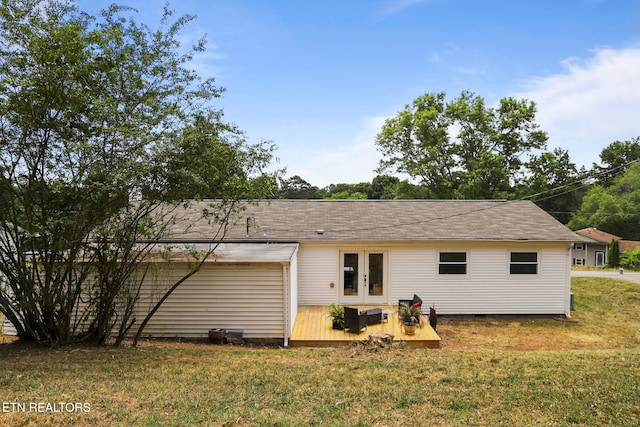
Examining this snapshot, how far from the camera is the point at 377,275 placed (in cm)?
1277

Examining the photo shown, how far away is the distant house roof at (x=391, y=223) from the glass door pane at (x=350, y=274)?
79 cm

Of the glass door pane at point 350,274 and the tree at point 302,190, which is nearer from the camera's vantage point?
the glass door pane at point 350,274

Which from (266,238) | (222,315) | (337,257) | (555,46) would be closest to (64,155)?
(222,315)

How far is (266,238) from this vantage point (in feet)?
41.4

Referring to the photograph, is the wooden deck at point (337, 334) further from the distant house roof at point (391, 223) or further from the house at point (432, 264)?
the distant house roof at point (391, 223)

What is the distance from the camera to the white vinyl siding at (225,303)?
9578 millimetres

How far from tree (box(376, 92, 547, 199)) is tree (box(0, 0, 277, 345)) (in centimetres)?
2792

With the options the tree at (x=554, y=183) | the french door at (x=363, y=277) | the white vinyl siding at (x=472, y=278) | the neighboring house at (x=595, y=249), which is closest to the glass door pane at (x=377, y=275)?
the french door at (x=363, y=277)

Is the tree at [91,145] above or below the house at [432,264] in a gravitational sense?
above

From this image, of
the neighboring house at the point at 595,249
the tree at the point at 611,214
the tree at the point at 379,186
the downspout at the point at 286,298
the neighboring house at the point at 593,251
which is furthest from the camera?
the tree at the point at 379,186

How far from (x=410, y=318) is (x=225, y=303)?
4.83m

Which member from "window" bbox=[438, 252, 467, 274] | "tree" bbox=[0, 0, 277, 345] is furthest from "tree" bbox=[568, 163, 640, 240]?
"tree" bbox=[0, 0, 277, 345]

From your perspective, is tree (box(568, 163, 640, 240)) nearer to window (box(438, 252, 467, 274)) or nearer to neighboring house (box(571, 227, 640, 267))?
neighboring house (box(571, 227, 640, 267))

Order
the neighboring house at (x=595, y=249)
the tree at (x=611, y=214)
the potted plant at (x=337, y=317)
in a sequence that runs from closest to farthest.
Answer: the potted plant at (x=337, y=317) < the neighboring house at (x=595, y=249) < the tree at (x=611, y=214)
